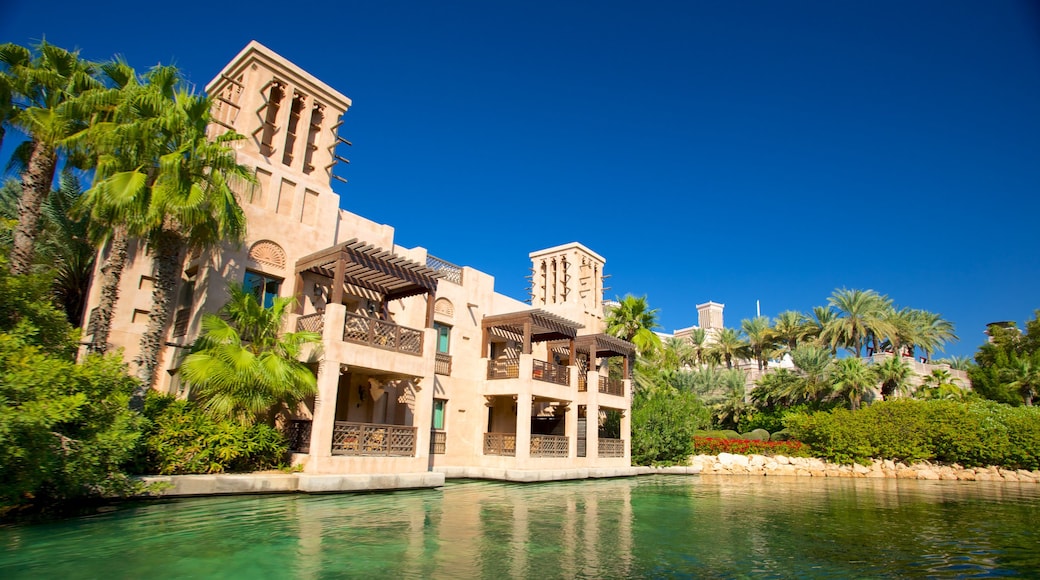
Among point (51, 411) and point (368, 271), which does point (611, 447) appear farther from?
point (51, 411)

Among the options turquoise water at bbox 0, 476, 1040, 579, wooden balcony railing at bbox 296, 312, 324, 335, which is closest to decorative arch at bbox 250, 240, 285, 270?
wooden balcony railing at bbox 296, 312, 324, 335

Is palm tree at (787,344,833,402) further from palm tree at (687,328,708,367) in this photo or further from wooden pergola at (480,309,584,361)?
wooden pergola at (480,309,584,361)

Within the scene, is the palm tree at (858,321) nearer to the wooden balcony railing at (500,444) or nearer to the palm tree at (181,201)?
the wooden balcony railing at (500,444)

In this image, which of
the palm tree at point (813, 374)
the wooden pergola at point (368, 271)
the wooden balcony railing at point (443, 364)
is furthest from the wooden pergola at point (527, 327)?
the palm tree at point (813, 374)

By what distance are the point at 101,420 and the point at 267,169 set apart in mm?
9778

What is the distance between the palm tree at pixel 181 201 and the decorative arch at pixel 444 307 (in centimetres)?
908

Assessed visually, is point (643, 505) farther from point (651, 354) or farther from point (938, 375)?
point (938, 375)

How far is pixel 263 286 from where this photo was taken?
696 inches

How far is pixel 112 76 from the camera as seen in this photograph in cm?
1424

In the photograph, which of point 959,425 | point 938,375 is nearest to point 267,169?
point 959,425

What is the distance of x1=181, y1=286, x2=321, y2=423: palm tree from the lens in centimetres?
1388

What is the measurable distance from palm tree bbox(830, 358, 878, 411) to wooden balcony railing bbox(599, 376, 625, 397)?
1771cm

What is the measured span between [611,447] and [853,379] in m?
19.4

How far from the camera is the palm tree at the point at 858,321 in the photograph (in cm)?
4572
